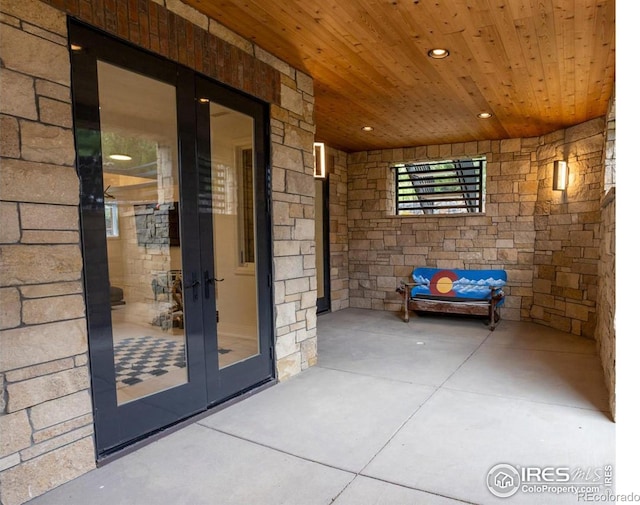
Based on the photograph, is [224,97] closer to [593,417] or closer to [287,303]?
[287,303]

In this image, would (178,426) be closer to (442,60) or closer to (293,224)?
(293,224)

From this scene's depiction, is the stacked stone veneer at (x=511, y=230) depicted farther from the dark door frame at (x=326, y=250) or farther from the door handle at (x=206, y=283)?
the door handle at (x=206, y=283)

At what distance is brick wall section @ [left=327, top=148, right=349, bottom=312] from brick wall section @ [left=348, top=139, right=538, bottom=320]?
12cm

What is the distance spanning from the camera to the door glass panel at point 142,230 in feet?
7.72

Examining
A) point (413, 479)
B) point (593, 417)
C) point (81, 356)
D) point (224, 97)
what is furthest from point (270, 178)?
point (593, 417)

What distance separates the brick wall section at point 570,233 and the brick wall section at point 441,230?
0.16 m

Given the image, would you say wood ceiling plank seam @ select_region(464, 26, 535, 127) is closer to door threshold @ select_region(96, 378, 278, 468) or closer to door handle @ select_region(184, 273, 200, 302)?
door handle @ select_region(184, 273, 200, 302)

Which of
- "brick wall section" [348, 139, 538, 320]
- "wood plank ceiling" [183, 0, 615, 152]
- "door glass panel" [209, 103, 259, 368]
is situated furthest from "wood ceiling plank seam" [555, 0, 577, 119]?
"door glass panel" [209, 103, 259, 368]

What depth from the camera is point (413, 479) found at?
2086 millimetres

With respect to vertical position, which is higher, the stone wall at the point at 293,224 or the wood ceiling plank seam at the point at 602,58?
the wood ceiling plank seam at the point at 602,58

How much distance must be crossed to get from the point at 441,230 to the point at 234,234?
4.14 meters

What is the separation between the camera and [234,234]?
10.3 feet

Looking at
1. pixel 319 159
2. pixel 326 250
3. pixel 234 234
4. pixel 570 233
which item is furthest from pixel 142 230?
pixel 570 233
